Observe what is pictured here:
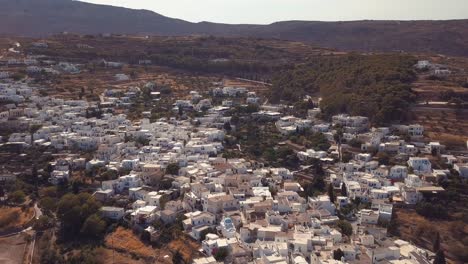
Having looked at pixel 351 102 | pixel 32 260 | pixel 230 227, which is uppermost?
pixel 351 102

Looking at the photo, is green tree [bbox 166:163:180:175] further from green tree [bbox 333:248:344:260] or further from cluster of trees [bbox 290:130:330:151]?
green tree [bbox 333:248:344:260]

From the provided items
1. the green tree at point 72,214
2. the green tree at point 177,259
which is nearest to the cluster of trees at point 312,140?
the green tree at point 177,259

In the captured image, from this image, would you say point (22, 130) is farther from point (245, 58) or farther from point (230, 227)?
point (245, 58)

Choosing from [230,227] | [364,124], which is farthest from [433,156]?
[230,227]

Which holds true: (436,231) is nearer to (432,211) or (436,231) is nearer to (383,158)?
(432,211)

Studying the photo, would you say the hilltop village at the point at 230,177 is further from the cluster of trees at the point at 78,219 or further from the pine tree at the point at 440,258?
the pine tree at the point at 440,258

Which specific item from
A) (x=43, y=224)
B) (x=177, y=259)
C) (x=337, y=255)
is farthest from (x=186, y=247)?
(x=43, y=224)

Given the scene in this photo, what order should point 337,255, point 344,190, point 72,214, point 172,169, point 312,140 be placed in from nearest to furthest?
point 337,255
point 72,214
point 344,190
point 172,169
point 312,140
